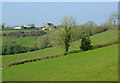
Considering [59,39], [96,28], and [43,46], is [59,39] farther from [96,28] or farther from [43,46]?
[96,28]

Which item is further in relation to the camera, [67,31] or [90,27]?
[90,27]

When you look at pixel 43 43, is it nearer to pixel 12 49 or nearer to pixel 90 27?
pixel 12 49

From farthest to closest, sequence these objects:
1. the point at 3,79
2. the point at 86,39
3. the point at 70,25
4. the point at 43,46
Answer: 1. the point at 43,46
2. the point at 70,25
3. the point at 86,39
4. the point at 3,79

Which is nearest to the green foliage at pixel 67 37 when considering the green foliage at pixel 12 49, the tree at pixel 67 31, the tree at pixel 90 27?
the tree at pixel 67 31

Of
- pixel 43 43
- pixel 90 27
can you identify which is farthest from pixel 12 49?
pixel 90 27

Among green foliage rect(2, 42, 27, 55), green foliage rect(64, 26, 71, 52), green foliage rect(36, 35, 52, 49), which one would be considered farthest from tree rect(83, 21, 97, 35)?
green foliage rect(64, 26, 71, 52)

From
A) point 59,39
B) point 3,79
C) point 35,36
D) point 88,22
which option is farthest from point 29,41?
point 3,79

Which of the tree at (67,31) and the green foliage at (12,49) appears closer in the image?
the tree at (67,31)

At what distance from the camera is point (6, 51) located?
53.0 meters

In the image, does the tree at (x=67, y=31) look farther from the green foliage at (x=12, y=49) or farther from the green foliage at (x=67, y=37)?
the green foliage at (x=12, y=49)

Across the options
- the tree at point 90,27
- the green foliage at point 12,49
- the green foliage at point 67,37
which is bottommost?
the green foliage at point 12,49

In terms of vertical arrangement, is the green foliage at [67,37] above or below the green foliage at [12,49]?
above

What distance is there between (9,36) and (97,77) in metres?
61.2

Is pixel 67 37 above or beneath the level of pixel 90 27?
beneath
